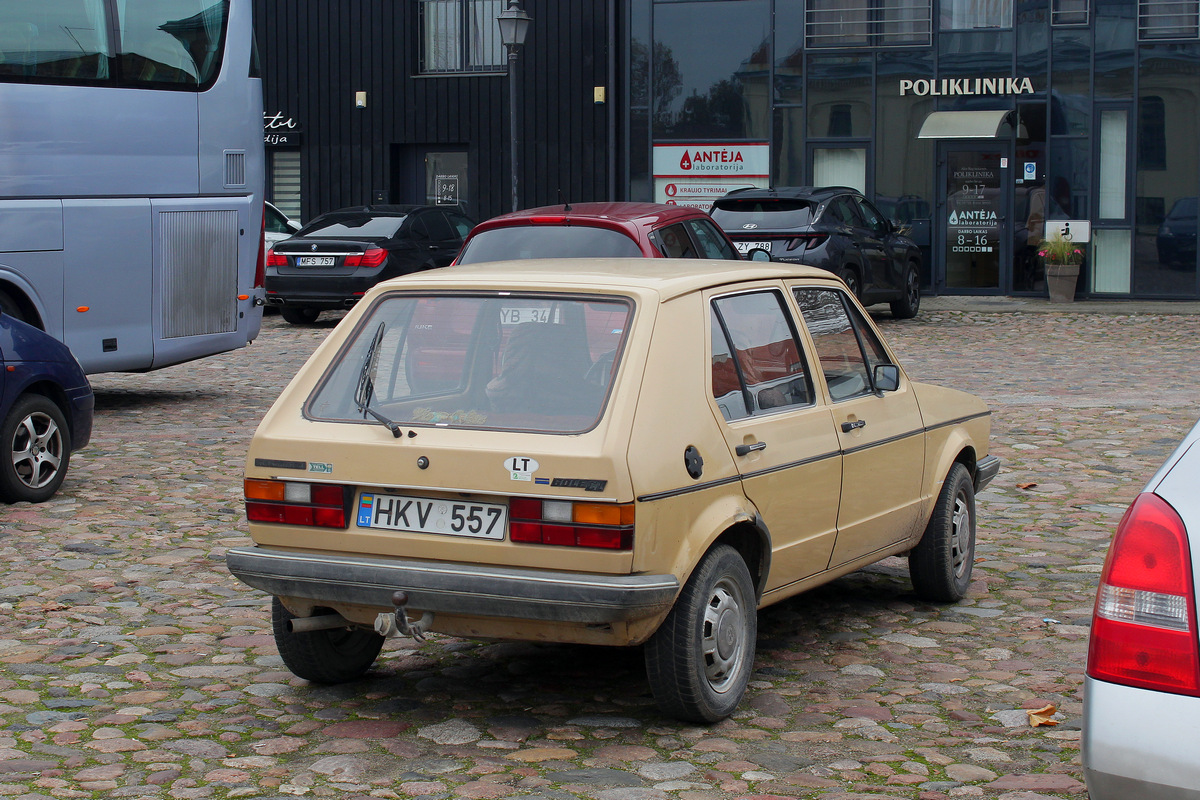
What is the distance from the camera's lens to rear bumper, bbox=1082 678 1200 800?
2834 millimetres

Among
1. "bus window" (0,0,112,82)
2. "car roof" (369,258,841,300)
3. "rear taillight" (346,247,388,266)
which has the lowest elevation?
"car roof" (369,258,841,300)

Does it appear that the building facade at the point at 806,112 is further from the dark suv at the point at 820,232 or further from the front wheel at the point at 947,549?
the front wheel at the point at 947,549

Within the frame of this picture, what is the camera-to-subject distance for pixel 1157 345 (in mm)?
17641

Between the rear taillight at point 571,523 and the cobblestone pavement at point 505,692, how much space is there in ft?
2.23

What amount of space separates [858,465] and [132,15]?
29.9 ft

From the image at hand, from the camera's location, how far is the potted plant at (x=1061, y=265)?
934 inches

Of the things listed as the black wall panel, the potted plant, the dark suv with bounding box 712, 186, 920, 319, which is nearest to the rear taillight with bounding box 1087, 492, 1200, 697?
the dark suv with bounding box 712, 186, 920, 319

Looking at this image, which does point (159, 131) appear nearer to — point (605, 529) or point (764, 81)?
point (605, 529)

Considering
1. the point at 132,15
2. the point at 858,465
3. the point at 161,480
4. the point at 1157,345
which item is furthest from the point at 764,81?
the point at 858,465

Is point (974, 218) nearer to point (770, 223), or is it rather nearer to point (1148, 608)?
point (770, 223)

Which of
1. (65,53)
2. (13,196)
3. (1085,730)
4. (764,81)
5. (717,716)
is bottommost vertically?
(717,716)

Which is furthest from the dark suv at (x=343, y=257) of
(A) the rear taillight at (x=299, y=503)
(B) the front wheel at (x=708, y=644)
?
(B) the front wheel at (x=708, y=644)

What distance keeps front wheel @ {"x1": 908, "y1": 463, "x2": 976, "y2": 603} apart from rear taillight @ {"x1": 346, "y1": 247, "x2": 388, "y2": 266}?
14246mm

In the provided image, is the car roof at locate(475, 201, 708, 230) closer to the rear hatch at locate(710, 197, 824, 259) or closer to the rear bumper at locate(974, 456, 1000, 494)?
the rear bumper at locate(974, 456, 1000, 494)
